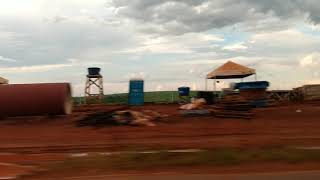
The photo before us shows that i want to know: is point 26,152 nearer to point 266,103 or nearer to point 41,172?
point 41,172

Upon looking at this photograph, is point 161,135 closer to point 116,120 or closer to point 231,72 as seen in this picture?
point 116,120

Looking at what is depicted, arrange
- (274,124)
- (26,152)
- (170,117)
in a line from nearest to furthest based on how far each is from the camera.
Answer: (26,152)
(274,124)
(170,117)

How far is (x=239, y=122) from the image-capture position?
2405cm

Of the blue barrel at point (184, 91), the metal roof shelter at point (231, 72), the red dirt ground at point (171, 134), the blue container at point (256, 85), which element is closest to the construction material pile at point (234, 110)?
the red dirt ground at point (171, 134)

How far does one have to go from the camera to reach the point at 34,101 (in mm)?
27703

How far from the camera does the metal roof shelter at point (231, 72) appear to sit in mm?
40500

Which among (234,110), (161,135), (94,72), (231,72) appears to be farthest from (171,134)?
(94,72)

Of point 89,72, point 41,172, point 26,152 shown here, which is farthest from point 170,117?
point 89,72

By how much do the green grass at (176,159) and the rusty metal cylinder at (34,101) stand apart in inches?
552

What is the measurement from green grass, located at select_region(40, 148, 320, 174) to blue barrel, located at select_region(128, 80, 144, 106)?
24.5 meters

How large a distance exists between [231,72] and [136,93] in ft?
23.5

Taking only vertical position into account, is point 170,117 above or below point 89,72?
below

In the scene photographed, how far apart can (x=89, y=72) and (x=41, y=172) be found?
37063 mm

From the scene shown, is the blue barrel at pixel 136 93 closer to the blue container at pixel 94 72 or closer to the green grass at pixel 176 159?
the blue container at pixel 94 72
